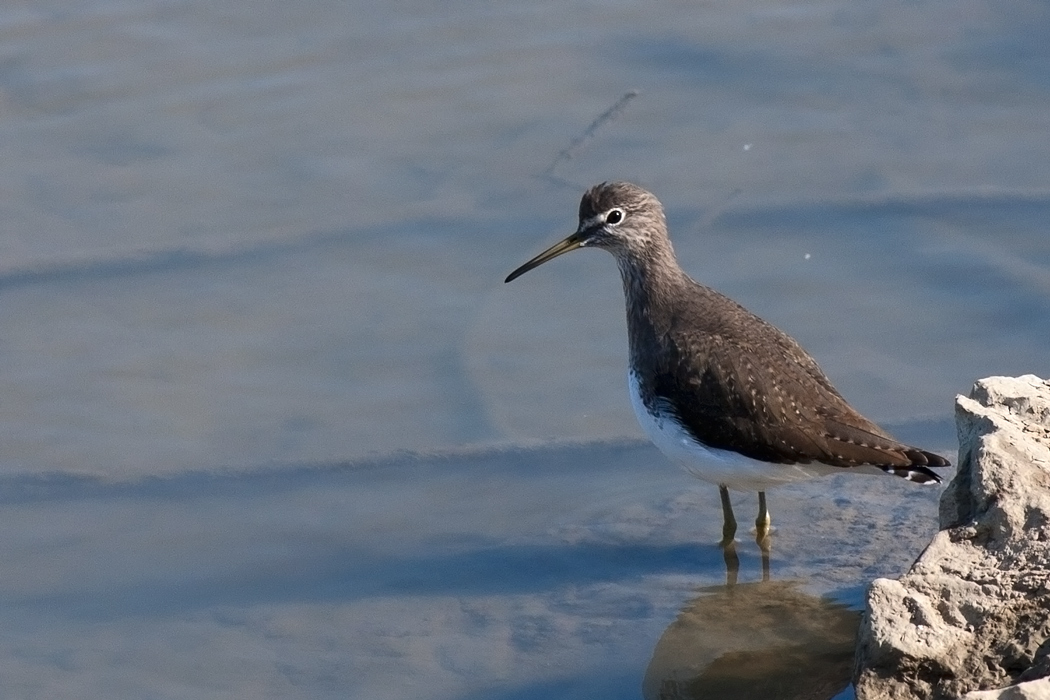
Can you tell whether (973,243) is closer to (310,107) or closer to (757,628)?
(757,628)

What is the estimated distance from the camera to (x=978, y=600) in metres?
5.38

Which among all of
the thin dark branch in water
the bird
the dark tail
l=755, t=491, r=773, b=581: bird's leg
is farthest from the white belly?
the thin dark branch in water

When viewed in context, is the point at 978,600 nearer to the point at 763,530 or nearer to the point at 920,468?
the point at 920,468

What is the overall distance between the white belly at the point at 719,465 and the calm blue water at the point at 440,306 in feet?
1.57

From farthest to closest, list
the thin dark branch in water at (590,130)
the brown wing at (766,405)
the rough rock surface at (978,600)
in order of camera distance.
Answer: the thin dark branch in water at (590,130)
the brown wing at (766,405)
the rough rock surface at (978,600)

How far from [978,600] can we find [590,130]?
6.62 metres

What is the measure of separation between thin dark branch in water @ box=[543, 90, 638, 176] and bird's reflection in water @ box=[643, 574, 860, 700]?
14.8 feet

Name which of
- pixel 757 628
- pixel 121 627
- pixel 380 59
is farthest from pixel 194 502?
pixel 380 59

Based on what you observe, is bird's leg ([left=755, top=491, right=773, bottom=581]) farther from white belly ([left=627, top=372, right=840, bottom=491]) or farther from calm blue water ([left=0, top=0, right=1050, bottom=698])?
white belly ([left=627, top=372, right=840, bottom=491])

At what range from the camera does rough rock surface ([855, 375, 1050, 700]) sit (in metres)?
5.27

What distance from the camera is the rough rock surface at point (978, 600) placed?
17.3 feet

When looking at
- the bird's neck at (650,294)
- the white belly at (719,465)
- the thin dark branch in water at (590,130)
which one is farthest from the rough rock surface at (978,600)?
the thin dark branch in water at (590,130)

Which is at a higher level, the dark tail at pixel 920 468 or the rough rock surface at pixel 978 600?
the rough rock surface at pixel 978 600

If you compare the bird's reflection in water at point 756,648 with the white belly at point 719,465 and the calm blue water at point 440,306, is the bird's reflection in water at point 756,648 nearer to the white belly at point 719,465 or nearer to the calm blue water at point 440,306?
the calm blue water at point 440,306
